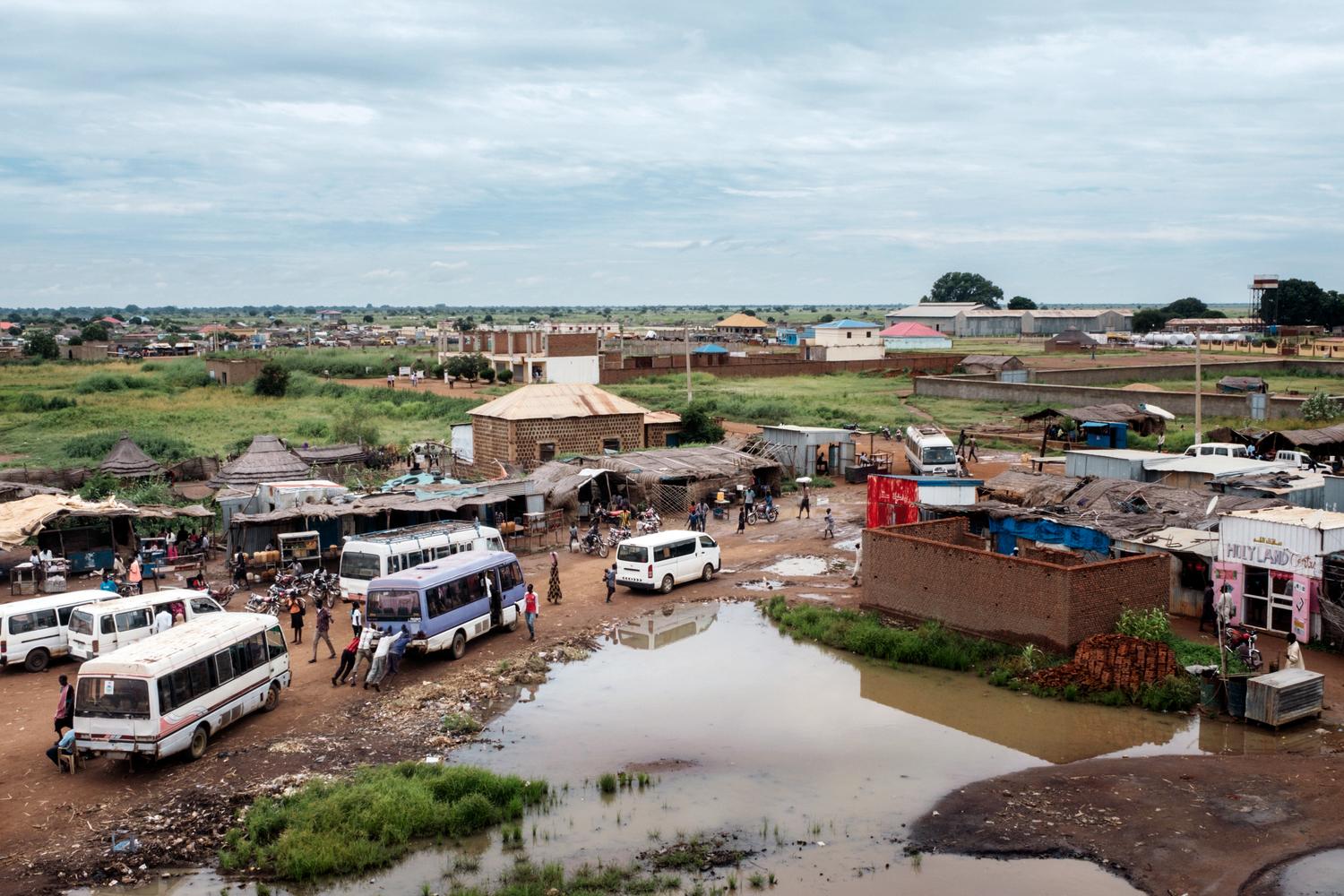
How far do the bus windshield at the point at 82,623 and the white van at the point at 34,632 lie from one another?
367 millimetres

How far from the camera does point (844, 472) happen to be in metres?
40.5

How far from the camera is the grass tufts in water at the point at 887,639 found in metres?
19.5

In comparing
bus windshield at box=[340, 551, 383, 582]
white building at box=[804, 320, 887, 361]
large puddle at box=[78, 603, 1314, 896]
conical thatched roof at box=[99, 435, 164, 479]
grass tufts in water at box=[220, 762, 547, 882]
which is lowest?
large puddle at box=[78, 603, 1314, 896]

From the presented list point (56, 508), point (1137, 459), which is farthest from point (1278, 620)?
point (56, 508)

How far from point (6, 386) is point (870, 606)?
81.8 meters

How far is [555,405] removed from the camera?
135 feet

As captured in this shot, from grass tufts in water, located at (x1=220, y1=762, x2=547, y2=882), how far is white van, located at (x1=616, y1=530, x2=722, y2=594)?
10.4 meters

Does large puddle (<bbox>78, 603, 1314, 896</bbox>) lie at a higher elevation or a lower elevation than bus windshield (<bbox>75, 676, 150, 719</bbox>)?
lower

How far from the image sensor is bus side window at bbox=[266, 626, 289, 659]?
17.0 meters

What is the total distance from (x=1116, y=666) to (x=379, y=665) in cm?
1236

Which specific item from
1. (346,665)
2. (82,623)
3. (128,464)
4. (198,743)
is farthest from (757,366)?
(198,743)

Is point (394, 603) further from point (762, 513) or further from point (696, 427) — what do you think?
point (696, 427)

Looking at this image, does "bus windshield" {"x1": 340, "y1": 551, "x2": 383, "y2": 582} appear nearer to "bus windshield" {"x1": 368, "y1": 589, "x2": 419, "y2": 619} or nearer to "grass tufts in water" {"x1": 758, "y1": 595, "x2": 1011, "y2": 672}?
"bus windshield" {"x1": 368, "y1": 589, "x2": 419, "y2": 619}

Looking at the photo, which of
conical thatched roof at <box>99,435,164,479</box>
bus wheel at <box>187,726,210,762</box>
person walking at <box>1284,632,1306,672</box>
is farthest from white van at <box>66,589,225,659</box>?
conical thatched roof at <box>99,435,164,479</box>
